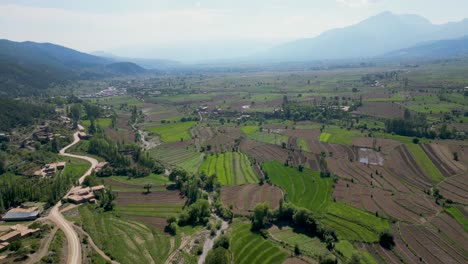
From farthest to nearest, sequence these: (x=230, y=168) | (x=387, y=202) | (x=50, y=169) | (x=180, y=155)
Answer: (x=180, y=155)
(x=230, y=168)
(x=50, y=169)
(x=387, y=202)

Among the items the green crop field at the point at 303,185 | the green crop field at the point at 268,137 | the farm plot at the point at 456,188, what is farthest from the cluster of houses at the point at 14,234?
the farm plot at the point at 456,188

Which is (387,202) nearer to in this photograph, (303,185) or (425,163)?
(303,185)

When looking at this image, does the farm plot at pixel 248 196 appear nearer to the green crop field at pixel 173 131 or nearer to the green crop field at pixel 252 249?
the green crop field at pixel 252 249

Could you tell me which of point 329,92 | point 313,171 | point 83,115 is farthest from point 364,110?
point 83,115

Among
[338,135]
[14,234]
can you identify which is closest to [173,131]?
[338,135]

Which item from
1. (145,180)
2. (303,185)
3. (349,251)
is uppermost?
(145,180)

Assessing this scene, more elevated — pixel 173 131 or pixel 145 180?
pixel 173 131

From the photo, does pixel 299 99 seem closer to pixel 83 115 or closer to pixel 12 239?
pixel 83 115
